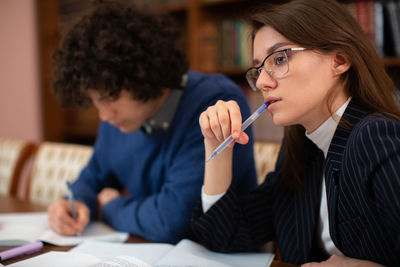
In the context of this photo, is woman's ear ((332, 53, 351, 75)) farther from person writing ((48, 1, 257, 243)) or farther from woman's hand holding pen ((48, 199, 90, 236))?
woman's hand holding pen ((48, 199, 90, 236))

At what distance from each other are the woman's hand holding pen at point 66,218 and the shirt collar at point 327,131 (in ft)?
2.23

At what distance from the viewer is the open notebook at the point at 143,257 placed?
737 mm

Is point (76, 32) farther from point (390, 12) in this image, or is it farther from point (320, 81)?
point (390, 12)

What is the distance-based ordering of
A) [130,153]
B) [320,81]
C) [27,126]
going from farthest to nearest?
1. [27,126]
2. [130,153]
3. [320,81]

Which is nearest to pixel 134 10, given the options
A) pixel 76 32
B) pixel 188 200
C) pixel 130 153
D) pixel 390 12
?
pixel 76 32

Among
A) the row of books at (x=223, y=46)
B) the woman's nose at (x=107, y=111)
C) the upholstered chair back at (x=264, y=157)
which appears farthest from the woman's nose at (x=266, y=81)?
the row of books at (x=223, y=46)

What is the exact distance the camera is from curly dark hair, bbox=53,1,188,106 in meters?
1.00

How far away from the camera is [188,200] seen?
0.96m

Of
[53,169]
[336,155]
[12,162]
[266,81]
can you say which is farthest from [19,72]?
[336,155]

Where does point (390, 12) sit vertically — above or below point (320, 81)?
above

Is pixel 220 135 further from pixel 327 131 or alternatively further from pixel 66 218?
pixel 66 218

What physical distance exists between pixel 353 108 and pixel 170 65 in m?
0.58

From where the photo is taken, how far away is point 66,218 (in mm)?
1003

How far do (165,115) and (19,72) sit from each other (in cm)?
255
